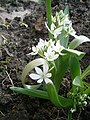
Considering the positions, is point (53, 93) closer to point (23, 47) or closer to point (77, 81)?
point (77, 81)

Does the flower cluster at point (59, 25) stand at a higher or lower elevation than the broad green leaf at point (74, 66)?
higher

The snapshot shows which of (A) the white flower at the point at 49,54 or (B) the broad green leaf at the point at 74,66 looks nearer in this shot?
(A) the white flower at the point at 49,54

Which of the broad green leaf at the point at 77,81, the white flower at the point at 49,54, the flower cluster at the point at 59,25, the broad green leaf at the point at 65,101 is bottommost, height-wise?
the broad green leaf at the point at 65,101

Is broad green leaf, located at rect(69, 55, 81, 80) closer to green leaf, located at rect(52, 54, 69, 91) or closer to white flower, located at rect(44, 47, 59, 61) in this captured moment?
green leaf, located at rect(52, 54, 69, 91)

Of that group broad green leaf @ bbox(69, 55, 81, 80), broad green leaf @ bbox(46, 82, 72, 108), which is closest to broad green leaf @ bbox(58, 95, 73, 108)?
broad green leaf @ bbox(46, 82, 72, 108)

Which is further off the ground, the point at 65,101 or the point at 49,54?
the point at 49,54

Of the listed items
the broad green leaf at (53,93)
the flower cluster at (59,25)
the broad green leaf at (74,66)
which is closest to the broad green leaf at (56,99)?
the broad green leaf at (53,93)

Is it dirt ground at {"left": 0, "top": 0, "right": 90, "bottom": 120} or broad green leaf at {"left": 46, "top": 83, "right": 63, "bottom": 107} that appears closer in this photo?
broad green leaf at {"left": 46, "top": 83, "right": 63, "bottom": 107}

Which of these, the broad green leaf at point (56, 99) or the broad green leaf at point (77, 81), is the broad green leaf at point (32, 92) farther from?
the broad green leaf at point (77, 81)

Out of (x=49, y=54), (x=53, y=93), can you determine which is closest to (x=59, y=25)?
(x=49, y=54)

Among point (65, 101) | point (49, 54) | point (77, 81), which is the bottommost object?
point (65, 101)
